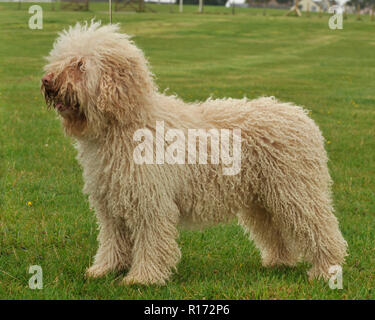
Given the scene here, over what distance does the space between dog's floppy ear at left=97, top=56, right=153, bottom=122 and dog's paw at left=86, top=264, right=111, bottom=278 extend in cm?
141

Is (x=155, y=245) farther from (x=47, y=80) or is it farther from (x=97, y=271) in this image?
(x=47, y=80)

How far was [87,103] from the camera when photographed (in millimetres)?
4320

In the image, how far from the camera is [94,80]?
4328 millimetres

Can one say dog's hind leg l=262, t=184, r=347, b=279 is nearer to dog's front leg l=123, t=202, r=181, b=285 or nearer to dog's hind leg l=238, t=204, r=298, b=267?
dog's hind leg l=238, t=204, r=298, b=267

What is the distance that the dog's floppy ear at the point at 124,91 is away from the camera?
4328 mm

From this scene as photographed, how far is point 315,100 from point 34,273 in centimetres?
1204

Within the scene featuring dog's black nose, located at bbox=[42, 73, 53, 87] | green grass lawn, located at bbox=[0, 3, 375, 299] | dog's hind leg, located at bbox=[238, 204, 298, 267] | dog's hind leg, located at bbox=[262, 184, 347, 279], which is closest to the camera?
dog's black nose, located at bbox=[42, 73, 53, 87]

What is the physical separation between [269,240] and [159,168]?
151 cm

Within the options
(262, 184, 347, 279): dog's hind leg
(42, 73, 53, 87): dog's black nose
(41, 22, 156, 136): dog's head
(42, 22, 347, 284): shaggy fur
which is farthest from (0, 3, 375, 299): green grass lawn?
(42, 73, 53, 87): dog's black nose

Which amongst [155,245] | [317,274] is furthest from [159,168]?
[317,274]

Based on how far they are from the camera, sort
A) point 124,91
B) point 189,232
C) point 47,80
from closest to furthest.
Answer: point 47,80
point 124,91
point 189,232

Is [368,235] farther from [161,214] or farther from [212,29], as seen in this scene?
[212,29]

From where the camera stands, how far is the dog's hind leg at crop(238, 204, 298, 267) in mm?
5336

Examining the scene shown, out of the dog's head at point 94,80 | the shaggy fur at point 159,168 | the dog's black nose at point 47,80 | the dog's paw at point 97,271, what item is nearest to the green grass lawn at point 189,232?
the dog's paw at point 97,271
